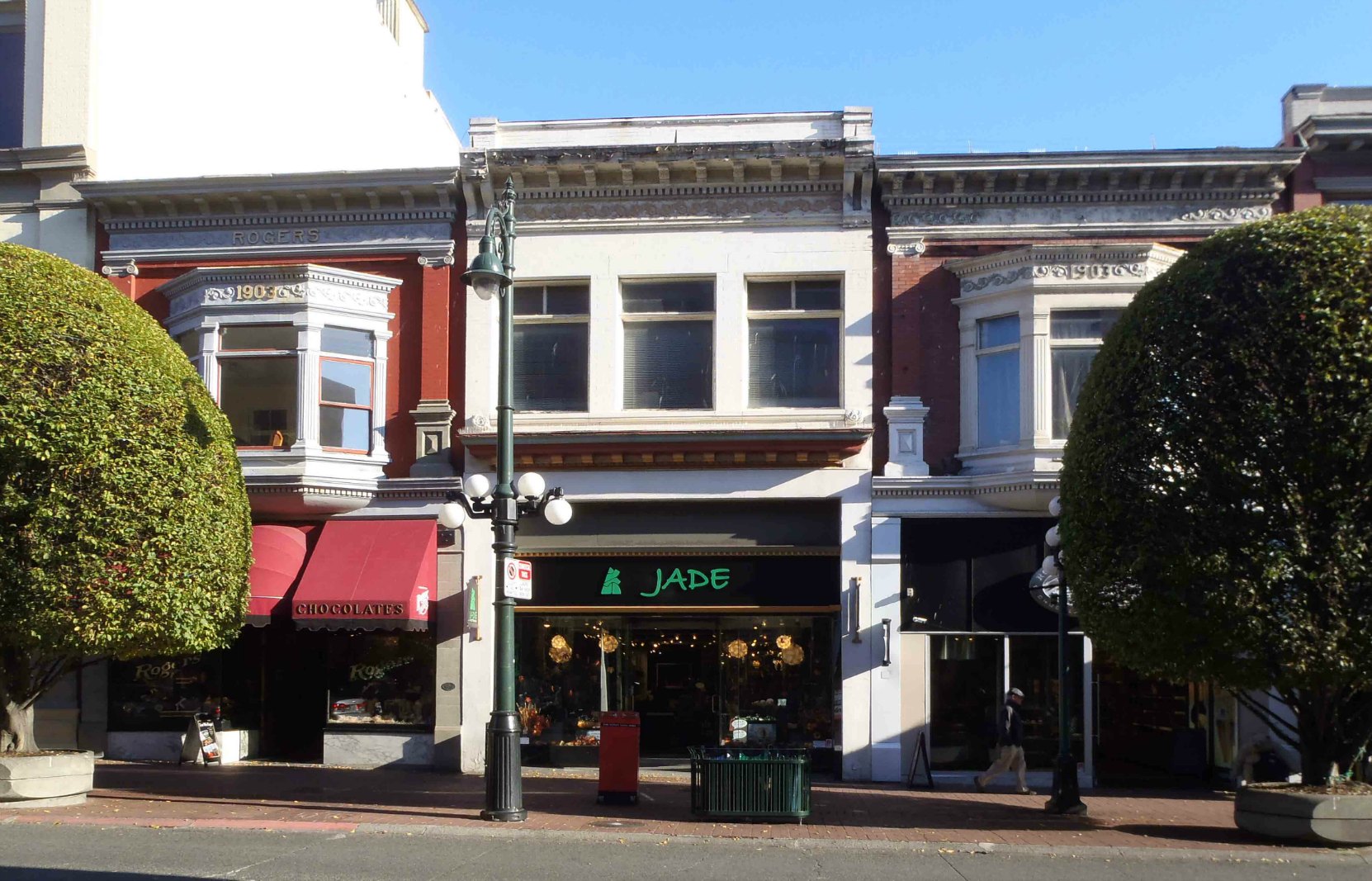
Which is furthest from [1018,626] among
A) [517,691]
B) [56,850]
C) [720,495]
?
Answer: [56,850]

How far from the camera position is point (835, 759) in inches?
733

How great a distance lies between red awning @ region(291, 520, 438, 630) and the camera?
18.1m

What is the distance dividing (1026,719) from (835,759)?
2819mm

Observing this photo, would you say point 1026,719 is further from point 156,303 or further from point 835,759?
point 156,303

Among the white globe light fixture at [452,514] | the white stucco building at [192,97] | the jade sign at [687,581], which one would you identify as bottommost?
the jade sign at [687,581]

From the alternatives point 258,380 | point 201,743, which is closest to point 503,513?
point 258,380

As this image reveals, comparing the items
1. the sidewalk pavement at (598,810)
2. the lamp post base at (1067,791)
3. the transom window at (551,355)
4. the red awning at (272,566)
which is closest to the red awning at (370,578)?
the red awning at (272,566)

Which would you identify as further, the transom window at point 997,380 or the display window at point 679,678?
the display window at point 679,678

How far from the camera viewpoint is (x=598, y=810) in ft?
49.0

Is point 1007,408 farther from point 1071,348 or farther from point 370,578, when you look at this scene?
point 370,578

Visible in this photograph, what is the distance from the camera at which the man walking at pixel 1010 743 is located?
55.2 feet

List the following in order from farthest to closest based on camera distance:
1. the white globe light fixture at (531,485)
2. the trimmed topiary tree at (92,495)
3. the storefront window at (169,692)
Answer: the storefront window at (169,692) < the white globe light fixture at (531,485) < the trimmed topiary tree at (92,495)

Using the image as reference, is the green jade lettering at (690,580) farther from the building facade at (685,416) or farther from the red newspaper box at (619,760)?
the red newspaper box at (619,760)

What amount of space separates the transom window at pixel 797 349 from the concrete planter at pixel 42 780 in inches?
404
